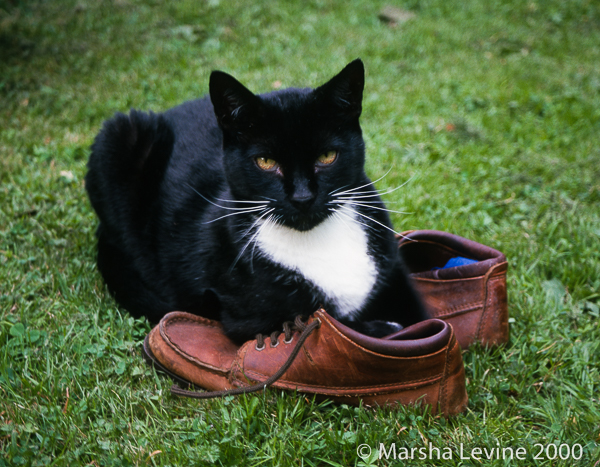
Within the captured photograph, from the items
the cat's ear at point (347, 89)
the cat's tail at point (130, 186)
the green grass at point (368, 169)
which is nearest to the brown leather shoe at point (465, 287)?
the green grass at point (368, 169)

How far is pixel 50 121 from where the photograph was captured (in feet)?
13.7

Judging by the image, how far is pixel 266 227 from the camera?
2000mm

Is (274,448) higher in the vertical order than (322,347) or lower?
lower

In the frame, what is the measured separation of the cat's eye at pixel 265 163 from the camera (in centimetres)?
188

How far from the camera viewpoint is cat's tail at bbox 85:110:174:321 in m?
2.50

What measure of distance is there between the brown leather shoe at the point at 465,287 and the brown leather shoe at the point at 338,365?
0.38 m

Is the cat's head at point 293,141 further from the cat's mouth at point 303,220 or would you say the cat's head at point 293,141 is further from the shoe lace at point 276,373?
the shoe lace at point 276,373

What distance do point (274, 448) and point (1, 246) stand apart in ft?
6.38

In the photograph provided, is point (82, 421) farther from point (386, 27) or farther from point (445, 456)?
point (386, 27)

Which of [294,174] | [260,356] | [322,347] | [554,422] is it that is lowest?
[554,422]

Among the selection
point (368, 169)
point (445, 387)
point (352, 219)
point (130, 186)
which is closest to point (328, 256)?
point (352, 219)

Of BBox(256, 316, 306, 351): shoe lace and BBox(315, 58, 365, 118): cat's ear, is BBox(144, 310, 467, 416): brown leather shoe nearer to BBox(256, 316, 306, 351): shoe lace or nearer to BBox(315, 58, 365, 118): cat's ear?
BBox(256, 316, 306, 351): shoe lace

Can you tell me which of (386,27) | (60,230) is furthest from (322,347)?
(386,27)

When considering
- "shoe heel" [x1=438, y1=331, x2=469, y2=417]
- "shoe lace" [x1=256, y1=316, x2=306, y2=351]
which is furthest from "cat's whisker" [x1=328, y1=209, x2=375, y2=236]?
"shoe heel" [x1=438, y1=331, x2=469, y2=417]
